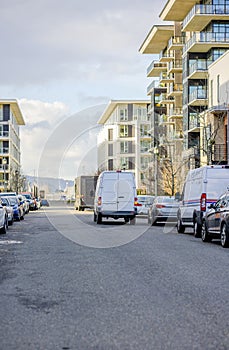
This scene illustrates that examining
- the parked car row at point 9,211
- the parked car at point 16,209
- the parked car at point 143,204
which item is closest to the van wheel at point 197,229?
the parked car row at point 9,211

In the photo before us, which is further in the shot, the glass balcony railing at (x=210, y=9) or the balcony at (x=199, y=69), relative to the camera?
the balcony at (x=199, y=69)

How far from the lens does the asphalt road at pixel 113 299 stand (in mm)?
7387

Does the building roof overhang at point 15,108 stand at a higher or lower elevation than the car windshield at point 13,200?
higher

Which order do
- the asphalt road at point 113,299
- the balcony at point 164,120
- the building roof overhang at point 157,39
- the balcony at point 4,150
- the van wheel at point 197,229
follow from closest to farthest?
the asphalt road at point 113,299, the van wheel at point 197,229, the building roof overhang at point 157,39, the balcony at point 164,120, the balcony at point 4,150

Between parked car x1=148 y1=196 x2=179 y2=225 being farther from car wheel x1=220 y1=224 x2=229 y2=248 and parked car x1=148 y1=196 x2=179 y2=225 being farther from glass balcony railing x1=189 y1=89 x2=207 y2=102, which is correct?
glass balcony railing x1=189 y1=89 x2=207 y2=102

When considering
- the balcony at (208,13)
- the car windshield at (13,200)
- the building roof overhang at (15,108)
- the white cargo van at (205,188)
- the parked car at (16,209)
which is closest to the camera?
the white cargo van at (205,188)

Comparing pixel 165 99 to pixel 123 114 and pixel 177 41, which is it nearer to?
pixel 177 41

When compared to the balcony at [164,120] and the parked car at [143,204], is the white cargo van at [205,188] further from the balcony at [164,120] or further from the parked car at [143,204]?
the balcony at [164,120]

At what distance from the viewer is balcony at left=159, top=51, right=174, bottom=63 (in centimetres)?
7600

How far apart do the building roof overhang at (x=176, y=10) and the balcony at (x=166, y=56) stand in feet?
27.1

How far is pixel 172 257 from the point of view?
16.6m

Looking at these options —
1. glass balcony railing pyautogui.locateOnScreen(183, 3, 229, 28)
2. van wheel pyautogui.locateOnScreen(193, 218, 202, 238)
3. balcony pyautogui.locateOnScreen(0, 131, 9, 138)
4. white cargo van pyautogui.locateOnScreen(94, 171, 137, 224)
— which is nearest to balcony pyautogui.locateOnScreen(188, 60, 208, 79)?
glass balcony railing pyautogui.locateOnScreen(183, 3, 229, 28)

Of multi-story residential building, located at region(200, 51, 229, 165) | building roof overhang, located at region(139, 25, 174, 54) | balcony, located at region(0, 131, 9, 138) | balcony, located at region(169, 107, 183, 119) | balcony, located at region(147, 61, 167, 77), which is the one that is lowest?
multi-story residential building, located at region(200, 51, 229, 165)

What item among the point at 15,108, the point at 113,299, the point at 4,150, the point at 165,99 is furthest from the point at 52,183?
the point at 113,299
